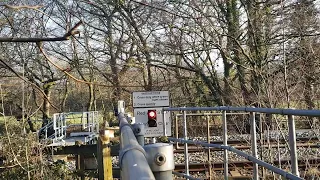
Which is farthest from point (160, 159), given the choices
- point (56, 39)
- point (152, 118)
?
point (152, 118)

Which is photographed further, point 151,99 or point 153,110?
point 151,99

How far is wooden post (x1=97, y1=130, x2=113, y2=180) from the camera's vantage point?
648 cm

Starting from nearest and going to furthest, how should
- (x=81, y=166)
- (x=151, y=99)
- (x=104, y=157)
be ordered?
1. (x=104, y=157)
2. (x=151, y=99)
3. (x=81, y=166)

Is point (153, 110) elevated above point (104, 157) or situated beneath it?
elevated above

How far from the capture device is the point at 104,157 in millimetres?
6500

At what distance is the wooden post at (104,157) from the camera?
6.48 metres

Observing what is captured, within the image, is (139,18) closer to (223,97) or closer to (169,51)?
(169,51)

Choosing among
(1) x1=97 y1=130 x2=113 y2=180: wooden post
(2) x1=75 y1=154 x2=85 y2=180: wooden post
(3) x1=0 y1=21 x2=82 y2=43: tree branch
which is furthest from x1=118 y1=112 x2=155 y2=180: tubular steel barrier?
(2) x1=75 y1=154 x2=85 y2=180: wooden post

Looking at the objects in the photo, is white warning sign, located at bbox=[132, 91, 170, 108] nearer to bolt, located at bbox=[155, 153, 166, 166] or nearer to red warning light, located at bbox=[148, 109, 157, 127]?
red warning light, located at bbox=[148, 109, 157, 127]

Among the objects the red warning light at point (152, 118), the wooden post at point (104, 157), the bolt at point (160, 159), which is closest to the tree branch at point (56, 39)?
the bolt at point (160, 159)

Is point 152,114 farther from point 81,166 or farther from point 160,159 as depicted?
point 160,159

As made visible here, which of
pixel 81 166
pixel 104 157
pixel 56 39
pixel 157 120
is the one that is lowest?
pixel 81 166

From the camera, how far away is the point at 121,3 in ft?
80.8

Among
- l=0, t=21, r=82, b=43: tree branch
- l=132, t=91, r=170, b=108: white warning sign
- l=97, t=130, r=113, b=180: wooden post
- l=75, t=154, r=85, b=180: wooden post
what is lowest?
l=75, t=154, r=85, b=180: wooden post
